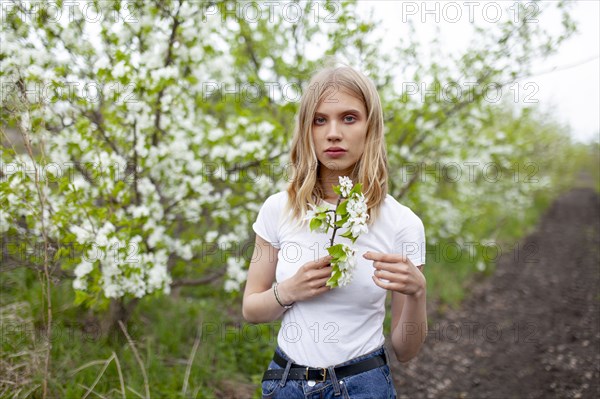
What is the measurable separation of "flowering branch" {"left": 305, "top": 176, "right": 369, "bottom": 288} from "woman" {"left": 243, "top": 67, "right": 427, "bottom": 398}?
0.07 meters

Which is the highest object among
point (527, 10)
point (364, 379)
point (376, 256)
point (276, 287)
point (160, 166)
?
point (527, 10)

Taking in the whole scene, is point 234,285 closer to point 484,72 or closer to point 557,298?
point 484,72

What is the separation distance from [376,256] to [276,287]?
40 cm

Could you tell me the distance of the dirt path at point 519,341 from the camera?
12.5 feet

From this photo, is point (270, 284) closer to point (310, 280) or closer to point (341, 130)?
point (310, 280)

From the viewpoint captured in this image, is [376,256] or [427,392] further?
[427,392]

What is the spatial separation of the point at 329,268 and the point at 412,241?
336 millimetres

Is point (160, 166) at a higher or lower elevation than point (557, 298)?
higher

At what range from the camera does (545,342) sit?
4.63 metres

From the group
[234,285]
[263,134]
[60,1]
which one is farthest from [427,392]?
[60,1]

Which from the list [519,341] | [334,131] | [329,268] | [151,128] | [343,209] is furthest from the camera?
[519,341]

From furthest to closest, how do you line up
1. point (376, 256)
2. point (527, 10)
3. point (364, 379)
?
1. point (527, 10)
2. point (364, 379)
3. point (376, 256)

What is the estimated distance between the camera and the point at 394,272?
1.45 meters

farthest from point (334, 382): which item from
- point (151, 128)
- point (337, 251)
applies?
point (151, 128)
